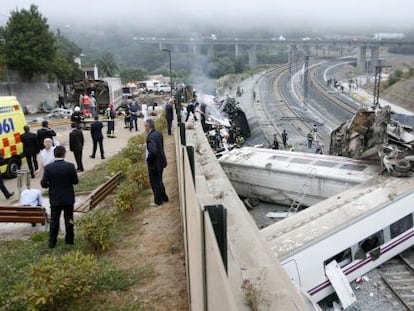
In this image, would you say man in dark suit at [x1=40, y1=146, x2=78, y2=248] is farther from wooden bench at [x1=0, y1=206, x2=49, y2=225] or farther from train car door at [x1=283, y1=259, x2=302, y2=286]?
train car door at [x1=283, y1=259, x2=302, y2=286]

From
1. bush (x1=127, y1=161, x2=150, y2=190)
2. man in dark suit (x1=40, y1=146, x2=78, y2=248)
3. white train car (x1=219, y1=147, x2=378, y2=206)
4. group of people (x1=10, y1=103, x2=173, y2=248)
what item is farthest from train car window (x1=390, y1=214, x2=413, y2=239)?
man in dark suit (x1=40, y1=146, x2=78, y2=248)

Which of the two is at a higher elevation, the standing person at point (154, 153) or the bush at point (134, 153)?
the standing person at point (154, 153)

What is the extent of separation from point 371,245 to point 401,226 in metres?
1.46

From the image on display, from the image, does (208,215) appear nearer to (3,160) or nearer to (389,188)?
(3,160)

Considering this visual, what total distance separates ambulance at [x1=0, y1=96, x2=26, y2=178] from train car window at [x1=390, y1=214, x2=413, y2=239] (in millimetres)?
11165

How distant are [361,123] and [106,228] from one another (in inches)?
605

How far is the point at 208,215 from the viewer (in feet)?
10.6

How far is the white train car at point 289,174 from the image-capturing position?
1872cm

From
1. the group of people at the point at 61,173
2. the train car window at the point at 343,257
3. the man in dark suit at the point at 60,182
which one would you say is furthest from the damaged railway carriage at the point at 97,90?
the man in dark suit at the point at 60,182

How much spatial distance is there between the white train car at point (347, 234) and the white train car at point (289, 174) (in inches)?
121

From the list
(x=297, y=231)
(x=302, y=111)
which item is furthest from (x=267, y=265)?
(x=302, y=111)

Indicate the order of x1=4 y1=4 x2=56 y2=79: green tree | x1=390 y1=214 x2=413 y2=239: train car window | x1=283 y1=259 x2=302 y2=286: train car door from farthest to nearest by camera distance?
x1=4 y1=4 x2=56 y2=79: green tree → x1=390 y1=214 x2=413 y2=239: train car window → x1=283 y1=259 x2=302 y2=286: train car door

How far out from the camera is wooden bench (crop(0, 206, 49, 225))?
28.3 feet

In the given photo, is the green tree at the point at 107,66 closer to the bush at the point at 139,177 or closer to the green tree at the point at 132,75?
the green tree at the point at 132,75
